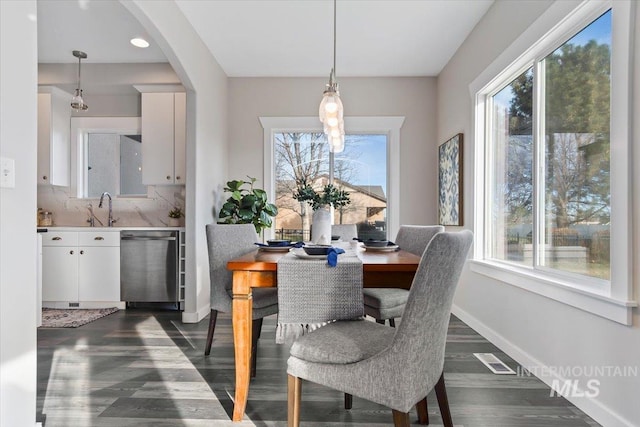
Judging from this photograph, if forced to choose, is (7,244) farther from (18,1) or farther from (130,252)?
(130,252)

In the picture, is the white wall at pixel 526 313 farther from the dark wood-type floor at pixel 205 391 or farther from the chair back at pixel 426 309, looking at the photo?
the chair back at pixel 426 309

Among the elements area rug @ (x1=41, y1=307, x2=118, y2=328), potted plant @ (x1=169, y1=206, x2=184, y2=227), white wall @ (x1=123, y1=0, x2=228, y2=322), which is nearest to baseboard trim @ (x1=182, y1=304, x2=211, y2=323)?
white wall @ (x1=123, y1=0, x2=228, y2=322)

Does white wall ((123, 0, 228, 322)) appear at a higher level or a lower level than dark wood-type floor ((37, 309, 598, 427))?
higher

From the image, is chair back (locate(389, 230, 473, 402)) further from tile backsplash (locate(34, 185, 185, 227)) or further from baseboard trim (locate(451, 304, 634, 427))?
tile backsplash (locate(34, 185, 185, 227))

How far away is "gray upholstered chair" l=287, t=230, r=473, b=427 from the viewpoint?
1.20 metres

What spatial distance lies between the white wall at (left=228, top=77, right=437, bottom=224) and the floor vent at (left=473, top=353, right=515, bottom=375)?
222 cm

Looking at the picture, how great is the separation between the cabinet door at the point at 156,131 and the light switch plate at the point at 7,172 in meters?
2.71

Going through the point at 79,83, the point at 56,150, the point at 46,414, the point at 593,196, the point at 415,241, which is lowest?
the point at 46,414

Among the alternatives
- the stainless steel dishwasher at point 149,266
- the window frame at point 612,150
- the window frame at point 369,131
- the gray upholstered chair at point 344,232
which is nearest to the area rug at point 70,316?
the stainless steel dishwasher at point 149,266

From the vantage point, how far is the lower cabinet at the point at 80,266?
12.8 ft

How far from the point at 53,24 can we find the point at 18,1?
2454mm

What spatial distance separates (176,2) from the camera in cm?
305

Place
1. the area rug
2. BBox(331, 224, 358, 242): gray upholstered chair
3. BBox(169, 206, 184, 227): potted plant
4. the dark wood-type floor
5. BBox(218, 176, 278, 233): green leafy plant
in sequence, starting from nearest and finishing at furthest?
the dark wood-type floor → the area rug → BBox(331, 224, 358, 242): gray upholstered chair → BBox(218, 176, 278, 233): green leafy plant → BBox(169, 206, 184, 227): potted plant

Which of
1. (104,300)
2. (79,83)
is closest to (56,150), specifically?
(79,83)
